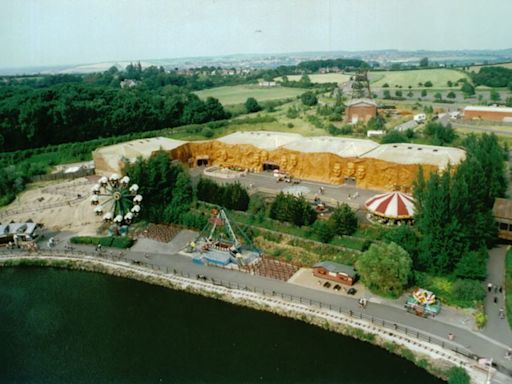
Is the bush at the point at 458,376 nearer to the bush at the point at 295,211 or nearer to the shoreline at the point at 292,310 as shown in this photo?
the shoreline at the point at 292,310

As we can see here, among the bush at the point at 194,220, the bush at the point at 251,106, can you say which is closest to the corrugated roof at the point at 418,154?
the bush at the point at 194,220

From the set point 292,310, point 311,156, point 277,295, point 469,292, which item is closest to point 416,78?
point 311,156

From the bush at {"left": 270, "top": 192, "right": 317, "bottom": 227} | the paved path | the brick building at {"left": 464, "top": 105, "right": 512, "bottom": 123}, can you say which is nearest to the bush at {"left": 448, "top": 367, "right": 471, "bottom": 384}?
the paved path

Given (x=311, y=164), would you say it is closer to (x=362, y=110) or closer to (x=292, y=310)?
(x=292, y=310)

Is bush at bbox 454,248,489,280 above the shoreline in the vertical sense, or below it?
above

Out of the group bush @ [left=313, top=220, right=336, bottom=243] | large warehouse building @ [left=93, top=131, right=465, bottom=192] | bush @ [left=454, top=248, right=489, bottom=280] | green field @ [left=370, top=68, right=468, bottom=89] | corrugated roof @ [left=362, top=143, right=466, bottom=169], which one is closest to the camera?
bush @ [left=454, top=248, right=489, bottom=280]

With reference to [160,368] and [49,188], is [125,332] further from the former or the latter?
[49,188]

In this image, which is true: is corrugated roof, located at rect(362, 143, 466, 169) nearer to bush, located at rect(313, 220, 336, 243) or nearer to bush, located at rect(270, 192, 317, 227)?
bush, located at rect(270, 192, 317, 227)
